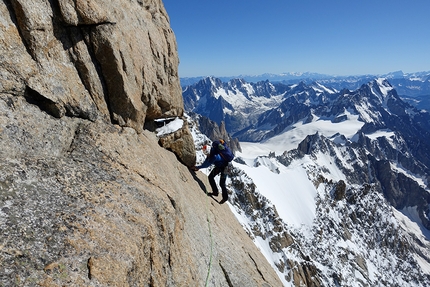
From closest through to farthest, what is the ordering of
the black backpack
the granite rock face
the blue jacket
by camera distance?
the granite rock face
the black backpack
the blue jacket

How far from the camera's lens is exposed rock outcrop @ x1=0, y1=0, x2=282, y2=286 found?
491cm

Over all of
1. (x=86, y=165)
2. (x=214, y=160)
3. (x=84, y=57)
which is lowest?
(x=214, y=160)

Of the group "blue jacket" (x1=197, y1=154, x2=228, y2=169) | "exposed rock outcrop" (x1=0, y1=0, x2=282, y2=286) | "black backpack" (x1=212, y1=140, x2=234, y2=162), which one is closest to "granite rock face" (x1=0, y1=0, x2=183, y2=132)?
"exposed rock outcrop" (x1=0, y1=0, x2=282, y2=286)

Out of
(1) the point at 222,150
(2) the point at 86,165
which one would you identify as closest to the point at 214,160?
(1) the point at 222,150

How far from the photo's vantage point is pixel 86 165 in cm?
682

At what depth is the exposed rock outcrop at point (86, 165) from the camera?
4.91 meters

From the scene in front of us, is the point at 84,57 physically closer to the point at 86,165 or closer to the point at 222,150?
the point at 86,165

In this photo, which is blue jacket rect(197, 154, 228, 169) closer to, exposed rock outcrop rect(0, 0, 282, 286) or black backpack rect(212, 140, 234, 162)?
black backpack rect(212, 140, 234, 162)

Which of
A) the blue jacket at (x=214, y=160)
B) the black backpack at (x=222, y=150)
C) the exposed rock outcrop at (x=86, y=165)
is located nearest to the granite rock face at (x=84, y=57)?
the exposed rock outcrop at (x=86, y=165)

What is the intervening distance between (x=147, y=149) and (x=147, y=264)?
4318 mm

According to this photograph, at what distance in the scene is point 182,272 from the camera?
786 centimetres

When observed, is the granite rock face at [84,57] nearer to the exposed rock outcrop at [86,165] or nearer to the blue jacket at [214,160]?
the exposed rock outcrop at [86,165]

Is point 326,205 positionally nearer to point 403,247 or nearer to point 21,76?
point 403,247

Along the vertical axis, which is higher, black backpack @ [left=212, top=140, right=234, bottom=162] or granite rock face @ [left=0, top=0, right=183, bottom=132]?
granite rock face @ [left=0, top=0, right=183, bottom=132]
